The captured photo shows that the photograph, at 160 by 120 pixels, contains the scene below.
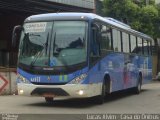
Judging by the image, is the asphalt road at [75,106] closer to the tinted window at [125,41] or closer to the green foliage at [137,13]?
the tinted window at [125,41]

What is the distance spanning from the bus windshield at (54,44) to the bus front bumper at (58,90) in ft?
2.26

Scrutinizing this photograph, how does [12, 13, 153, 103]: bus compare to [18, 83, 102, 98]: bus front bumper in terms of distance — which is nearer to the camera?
[18, 83, 102, 98]: bus front bumper

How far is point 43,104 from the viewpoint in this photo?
1812 centimetres

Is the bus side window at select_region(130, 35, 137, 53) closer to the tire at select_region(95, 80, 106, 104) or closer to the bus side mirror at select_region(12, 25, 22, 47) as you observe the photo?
the tire at select_region(95, 80, 106, 104)

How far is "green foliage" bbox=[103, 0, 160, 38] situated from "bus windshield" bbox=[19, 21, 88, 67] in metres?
21.8

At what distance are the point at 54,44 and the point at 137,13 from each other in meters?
23.8

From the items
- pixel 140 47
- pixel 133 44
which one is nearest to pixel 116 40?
pixel 133 44

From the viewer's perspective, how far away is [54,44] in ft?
55.3

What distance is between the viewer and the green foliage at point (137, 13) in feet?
127

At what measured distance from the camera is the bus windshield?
54.6ft

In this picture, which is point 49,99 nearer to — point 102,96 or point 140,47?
point 102,96

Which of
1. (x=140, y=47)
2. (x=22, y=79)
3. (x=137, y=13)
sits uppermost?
(x=137, y=13)

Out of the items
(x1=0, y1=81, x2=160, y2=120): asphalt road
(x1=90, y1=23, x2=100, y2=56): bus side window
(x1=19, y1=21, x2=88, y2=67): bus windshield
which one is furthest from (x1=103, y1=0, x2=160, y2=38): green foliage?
(x1=19, y1=21, x2=88, y2=67): bus windshield

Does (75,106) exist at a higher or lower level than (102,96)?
lower
